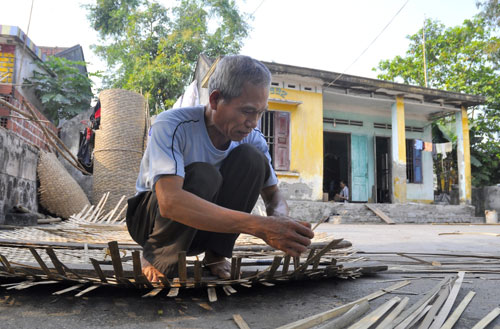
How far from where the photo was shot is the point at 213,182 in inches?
55.2

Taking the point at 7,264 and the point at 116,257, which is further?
the point at 7,264

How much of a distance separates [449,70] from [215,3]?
10210mm

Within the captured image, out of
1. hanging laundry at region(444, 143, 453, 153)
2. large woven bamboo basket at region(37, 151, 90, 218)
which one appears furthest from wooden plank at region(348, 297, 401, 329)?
hanging laundry at region(444, 143, 453, 153)

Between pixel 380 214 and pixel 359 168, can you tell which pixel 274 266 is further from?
pixel 359 168

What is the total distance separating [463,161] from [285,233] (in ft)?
34.5

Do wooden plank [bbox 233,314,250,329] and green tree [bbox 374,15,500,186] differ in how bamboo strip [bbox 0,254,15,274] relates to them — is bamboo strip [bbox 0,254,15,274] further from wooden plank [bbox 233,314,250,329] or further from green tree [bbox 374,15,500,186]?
green tree [bbox 374,15,500,186]

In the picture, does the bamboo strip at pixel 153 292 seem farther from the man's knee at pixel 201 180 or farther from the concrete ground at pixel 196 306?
the man's knee at pixel 201 180

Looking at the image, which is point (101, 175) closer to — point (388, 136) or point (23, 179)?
point (23, 179)

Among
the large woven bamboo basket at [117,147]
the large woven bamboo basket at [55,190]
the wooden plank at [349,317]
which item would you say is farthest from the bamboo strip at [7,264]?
the large woven bamboo basket at [117,147]

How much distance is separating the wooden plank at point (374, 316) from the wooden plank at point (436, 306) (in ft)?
0.36

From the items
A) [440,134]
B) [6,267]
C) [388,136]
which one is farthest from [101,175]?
[440,134]

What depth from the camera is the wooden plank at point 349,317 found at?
98 centimetres

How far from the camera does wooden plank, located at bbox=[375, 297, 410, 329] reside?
101 cm

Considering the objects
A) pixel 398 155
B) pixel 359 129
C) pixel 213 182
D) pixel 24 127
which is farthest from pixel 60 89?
pixel 213 182
